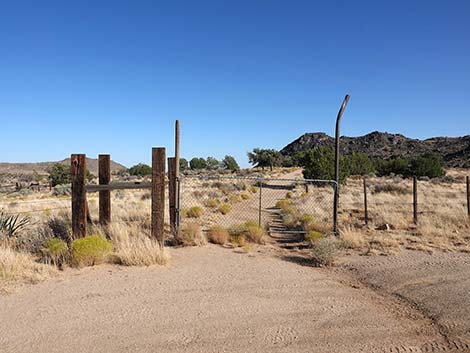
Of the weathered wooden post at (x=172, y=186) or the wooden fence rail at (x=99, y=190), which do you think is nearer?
the wooden fence rail at (x=99, y=190)

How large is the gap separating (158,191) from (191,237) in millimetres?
1758

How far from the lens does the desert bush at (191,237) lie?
9.51m

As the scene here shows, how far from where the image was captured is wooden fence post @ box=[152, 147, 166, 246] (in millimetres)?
8602

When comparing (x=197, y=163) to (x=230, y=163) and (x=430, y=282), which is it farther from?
(x=430, y=282)

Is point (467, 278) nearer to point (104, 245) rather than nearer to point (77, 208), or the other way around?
point (104, 245)

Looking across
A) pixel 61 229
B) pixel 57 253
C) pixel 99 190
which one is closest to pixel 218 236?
pixel 99 190

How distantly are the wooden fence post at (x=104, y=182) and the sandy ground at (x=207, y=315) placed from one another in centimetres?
309

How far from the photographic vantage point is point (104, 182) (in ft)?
32.7

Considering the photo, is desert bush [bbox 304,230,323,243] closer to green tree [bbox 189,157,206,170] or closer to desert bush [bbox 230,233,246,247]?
desert bush [bbox 230,233,246,247]

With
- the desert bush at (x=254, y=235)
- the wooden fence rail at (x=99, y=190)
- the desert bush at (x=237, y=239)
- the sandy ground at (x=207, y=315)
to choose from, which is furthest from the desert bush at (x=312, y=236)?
the wooden fence rail at (x=99, y=190)

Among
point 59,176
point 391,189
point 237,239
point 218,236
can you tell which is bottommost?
point 237,239

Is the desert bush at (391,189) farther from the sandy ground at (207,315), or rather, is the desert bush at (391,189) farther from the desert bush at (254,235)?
the sandy ground at (207,315)

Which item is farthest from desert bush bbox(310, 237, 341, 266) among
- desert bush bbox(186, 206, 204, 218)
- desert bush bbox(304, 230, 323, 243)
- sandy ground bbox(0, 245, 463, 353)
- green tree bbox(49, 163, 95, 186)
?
green tree bbox(49, 163, 95, 186)

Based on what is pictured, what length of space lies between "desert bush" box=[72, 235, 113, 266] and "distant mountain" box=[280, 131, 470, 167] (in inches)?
3696
